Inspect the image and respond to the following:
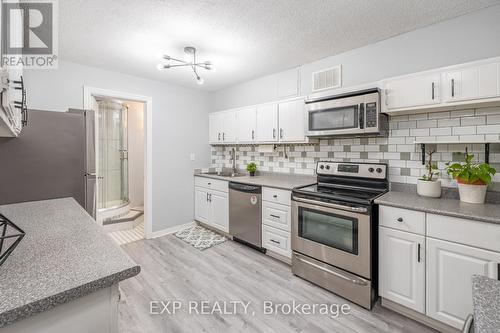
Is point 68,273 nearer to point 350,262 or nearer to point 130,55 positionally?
point 350,262

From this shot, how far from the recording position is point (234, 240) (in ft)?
11.2

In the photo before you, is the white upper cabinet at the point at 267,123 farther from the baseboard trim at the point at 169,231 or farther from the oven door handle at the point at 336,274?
the baseboard trim at the point at 169,231

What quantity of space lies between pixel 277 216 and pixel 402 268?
1297 millimetres

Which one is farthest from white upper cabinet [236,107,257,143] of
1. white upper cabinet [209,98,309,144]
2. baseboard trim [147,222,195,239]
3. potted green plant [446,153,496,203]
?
potted green plant [446,153,496,203]

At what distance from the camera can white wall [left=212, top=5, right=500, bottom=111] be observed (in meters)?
1.87

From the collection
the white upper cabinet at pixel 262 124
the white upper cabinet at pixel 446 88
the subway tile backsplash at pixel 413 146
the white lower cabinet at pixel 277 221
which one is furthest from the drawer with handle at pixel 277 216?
the white upper cabinet at pixel 446 88

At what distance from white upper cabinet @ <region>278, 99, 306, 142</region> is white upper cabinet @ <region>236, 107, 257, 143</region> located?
48cm

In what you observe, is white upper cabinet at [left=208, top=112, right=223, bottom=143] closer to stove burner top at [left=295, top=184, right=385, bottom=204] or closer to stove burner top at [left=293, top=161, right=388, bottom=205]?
stove burner top at [left=293, top=161, right=388, bottom=205]

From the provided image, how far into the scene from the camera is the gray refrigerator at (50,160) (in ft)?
6.19

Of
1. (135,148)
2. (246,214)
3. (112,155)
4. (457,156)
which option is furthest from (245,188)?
(135,148)

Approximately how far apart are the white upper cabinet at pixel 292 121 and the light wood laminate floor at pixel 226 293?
5.14 ft

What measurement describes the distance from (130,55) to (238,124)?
66.2 inches

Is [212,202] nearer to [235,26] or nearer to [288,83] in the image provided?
[288,83]

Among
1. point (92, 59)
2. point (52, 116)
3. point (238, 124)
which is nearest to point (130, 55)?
point (92, 59)
